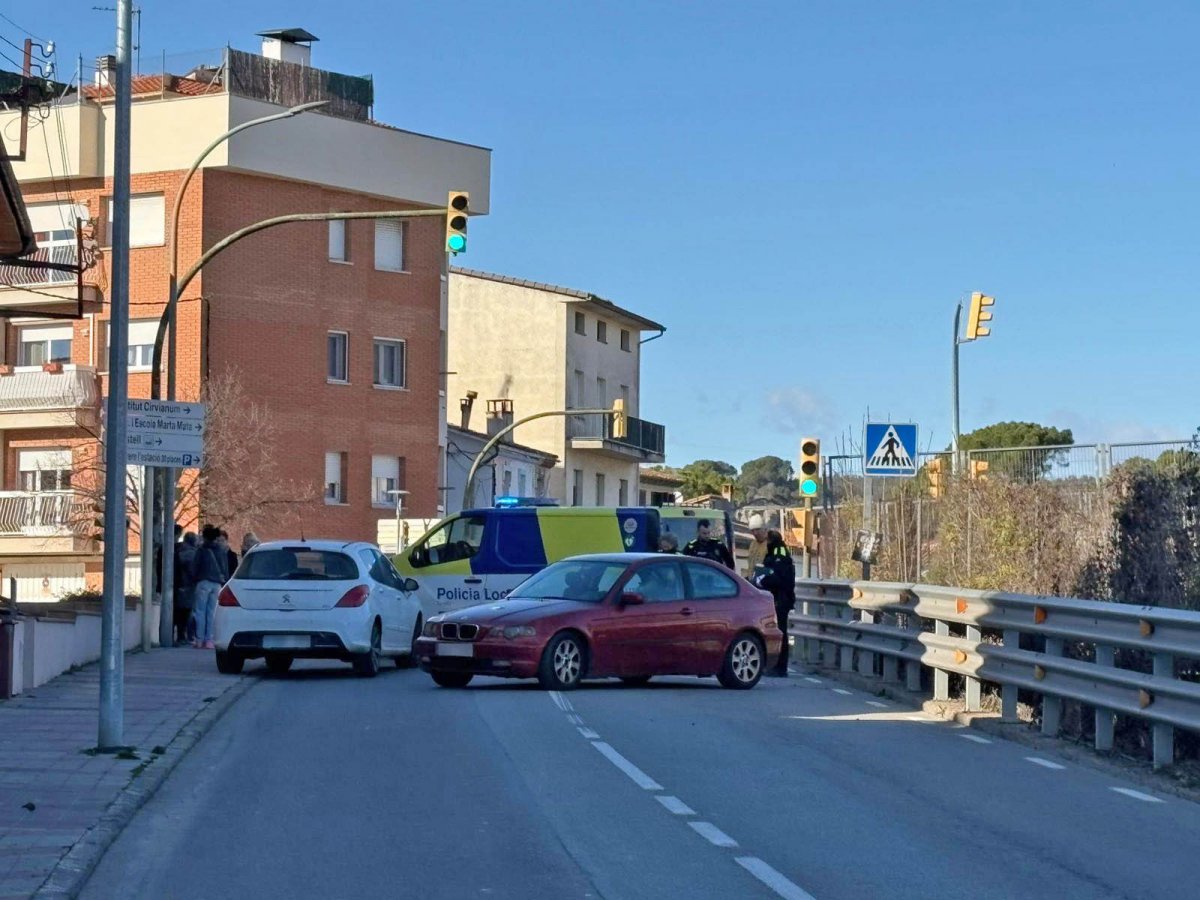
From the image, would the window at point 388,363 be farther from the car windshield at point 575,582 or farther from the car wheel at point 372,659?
the car windshield at point 575,582

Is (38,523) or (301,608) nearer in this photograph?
(301,608)

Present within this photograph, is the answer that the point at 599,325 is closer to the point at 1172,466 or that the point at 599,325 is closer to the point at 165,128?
the point at 165,128

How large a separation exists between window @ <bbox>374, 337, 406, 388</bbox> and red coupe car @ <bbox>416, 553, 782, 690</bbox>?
104 ft

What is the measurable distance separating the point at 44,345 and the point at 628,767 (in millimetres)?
40653

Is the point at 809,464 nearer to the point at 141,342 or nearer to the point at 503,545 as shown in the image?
the point at 503,545

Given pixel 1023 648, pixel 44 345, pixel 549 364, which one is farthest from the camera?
pixel 549 364

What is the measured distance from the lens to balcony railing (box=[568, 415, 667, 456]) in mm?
66500

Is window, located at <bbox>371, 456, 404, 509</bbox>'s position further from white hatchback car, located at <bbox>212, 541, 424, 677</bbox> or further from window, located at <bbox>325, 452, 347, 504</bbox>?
white hatchback car, located at <bbox>212, 541, 424, 677</bbox>

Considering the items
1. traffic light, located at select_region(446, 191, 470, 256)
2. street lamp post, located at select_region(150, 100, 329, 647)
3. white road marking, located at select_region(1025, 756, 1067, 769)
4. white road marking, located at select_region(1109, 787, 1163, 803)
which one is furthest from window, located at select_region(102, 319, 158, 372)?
white road marking, located at select_region(1109, 787, 1163, 803)

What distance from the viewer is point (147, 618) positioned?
24.0m

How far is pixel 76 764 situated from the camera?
1163cm

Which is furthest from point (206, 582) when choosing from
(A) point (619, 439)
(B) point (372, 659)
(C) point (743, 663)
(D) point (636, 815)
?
(A) point (619, 439)

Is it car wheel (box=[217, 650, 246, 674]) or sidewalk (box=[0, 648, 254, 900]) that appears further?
car wheel (box=[217, 650, 246, 674])

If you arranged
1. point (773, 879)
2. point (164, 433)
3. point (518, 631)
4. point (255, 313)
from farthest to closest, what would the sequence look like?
point (255, 313) → point (164, 433) → point (518, 631) → point (773, 879)
